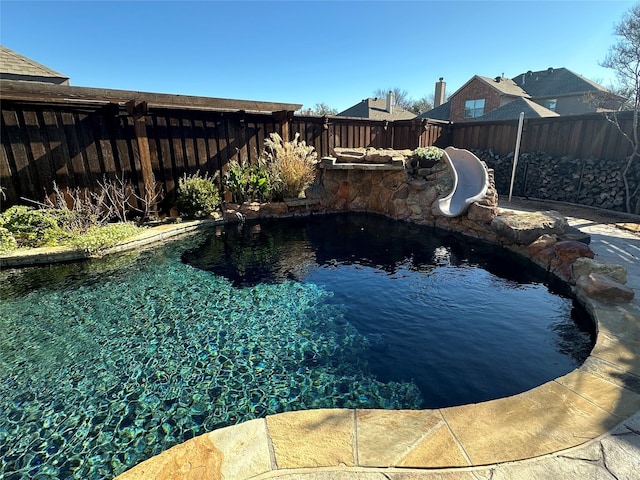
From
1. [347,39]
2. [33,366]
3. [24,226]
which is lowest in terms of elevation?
[33,366]

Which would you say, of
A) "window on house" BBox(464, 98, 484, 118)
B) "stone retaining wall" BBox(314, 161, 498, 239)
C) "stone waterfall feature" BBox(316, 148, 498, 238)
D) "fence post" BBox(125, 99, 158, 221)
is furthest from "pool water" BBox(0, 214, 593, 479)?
"window on house" BBox(464, 98, 484, 118)

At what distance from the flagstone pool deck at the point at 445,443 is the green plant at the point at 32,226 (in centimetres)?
515

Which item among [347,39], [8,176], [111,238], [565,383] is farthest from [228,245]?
[347,39]

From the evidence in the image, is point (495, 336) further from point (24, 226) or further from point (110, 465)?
point (24, 226)

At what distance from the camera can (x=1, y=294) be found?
387 centimetres

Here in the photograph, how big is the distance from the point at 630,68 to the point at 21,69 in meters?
15.3

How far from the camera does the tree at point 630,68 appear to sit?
21.2ft

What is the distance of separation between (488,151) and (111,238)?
10473mm

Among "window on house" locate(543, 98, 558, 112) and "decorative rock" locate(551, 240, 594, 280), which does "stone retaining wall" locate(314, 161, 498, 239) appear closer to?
"decorative rock" locate(551, 240, 594, 280)

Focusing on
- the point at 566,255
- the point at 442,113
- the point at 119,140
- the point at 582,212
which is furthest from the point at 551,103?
the point at 119,140

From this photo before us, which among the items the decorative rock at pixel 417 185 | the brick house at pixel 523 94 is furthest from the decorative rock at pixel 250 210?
the brick house at pixel 523 94

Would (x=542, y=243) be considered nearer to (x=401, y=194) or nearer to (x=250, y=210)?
(x=401, y=194)

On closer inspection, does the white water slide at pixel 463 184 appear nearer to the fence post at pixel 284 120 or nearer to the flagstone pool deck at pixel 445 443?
the fence post at pixel 284 120

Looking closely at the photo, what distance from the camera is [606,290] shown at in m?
3.15
